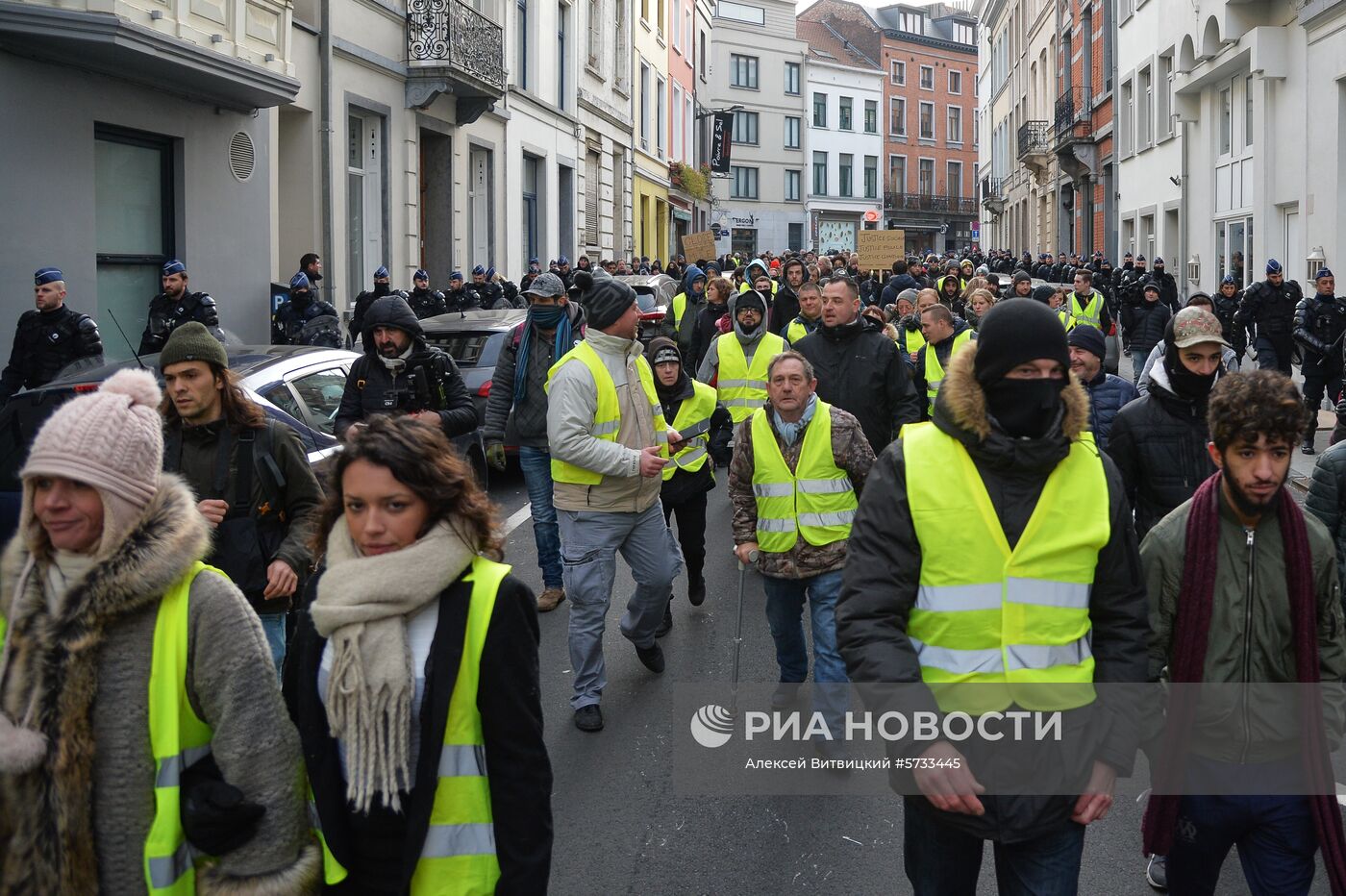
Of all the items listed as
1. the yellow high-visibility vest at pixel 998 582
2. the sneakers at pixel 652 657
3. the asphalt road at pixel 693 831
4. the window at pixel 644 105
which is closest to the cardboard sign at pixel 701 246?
the window at pixel 644 105

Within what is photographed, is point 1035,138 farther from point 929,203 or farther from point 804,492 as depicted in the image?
point 804,492

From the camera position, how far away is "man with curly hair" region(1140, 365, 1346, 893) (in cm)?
336

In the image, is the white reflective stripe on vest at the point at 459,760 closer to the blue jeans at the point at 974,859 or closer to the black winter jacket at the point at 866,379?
the blue jeans at the point at 974,859

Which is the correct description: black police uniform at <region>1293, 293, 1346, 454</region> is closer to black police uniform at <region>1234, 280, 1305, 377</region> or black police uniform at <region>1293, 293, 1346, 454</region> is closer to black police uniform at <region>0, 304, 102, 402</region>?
black police uniform at <region>1234, 280, 1305, 377</region>

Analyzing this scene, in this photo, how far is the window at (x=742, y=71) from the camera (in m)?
68.8

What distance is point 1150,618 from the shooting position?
3.48 meters

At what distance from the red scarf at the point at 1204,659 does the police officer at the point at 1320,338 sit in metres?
12.0

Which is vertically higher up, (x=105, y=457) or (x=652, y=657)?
(x=105, y=457)

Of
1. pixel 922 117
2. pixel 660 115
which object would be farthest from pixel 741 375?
pixel 922 117

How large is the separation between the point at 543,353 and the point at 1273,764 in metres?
5.19

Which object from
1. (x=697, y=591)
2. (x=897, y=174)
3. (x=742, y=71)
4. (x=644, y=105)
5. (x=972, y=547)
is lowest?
(x=697, y=591)

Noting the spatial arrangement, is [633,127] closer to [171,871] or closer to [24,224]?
[24,224]

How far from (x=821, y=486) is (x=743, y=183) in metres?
67.2

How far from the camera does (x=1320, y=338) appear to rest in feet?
47.5
